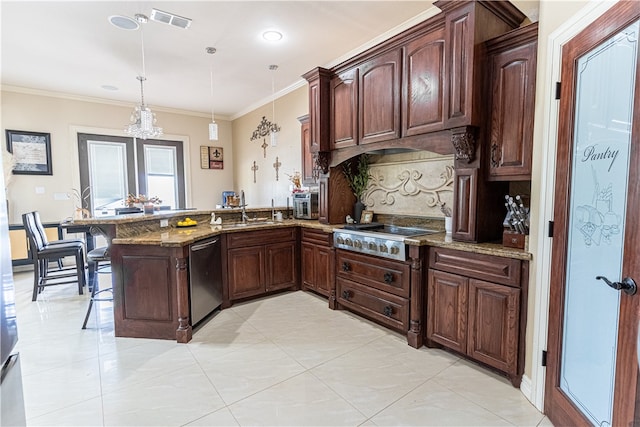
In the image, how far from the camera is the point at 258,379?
7.29 ft

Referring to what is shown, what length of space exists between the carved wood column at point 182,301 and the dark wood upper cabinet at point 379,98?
2.16 metres

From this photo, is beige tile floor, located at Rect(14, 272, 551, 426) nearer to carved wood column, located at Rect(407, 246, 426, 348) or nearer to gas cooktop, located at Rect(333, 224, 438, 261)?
carved wood column, located at Rect(407, 246, 426, 348)

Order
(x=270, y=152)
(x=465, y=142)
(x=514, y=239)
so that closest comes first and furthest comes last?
(x=514, y=239)
(x=465, y=142)
(x=270, y=152)

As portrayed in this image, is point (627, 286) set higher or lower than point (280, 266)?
higher

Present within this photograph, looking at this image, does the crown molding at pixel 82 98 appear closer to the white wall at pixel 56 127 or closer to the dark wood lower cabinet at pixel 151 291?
the white wall at pixel 56 127

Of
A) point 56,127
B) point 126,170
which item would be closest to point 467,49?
point 126,170

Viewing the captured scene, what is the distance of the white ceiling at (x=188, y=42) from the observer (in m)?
2.95

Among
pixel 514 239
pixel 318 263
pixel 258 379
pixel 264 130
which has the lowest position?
pixel 258 379

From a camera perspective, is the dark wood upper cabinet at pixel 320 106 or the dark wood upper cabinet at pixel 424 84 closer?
the dark wood upper cabinet at pixel 424 84

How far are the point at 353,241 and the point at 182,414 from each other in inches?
77.9

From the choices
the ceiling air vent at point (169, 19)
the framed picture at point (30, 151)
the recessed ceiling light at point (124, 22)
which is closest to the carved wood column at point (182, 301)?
the ceiling air vent at point (169, 19)

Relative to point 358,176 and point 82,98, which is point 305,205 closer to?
point 358,176

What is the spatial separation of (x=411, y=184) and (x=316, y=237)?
1290mm

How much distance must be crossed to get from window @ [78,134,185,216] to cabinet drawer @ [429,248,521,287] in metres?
5.76
